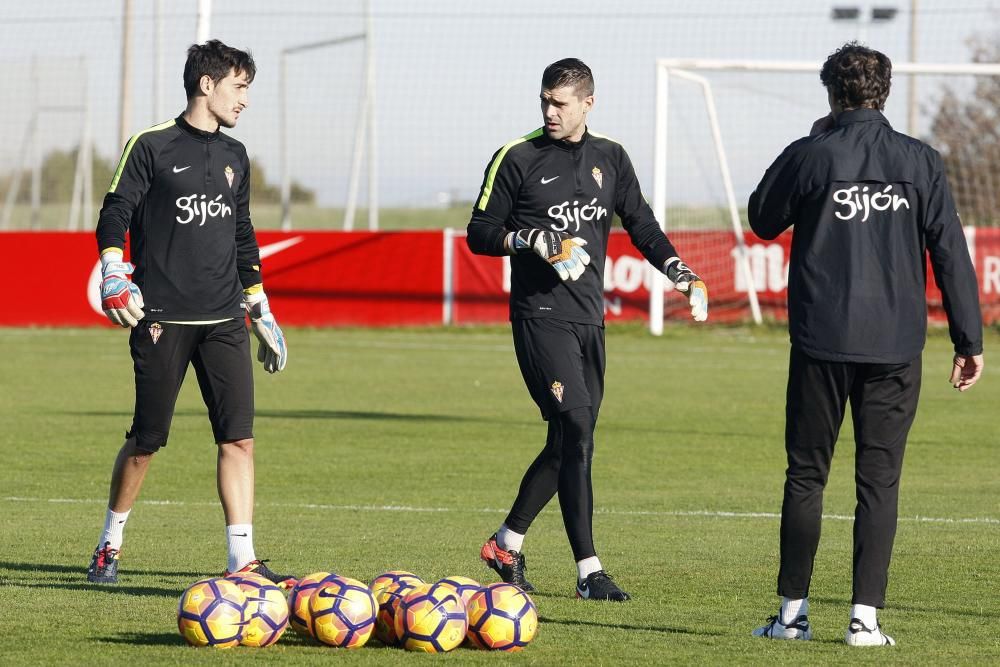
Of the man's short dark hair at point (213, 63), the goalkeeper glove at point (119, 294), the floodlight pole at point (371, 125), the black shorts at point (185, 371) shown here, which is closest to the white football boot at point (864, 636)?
the black shorts at point (185, 371)

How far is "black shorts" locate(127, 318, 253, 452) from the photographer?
7363 millimetres

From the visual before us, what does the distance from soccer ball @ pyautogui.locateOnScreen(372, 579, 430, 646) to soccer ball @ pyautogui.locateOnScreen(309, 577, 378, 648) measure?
0.06 m

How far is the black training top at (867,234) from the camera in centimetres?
588

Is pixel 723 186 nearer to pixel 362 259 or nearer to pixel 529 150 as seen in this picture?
pixel 362 259

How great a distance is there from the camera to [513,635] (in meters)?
5.88

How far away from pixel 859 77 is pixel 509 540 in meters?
2.73

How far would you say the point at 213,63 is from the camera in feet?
23.8

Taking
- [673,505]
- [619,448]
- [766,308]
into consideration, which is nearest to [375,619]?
[673,505]

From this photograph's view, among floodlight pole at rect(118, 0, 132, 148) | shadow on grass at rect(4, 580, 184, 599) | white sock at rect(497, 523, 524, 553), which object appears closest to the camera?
shadow on grass at rect(4, 580, 184, 599)

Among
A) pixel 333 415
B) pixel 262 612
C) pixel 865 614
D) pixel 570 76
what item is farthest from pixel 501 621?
pixel 333 415

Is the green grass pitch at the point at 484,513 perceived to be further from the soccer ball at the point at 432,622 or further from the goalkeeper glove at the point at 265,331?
the goalkeeper glove at the point at 265,331

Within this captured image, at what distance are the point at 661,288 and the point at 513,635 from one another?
20.5m

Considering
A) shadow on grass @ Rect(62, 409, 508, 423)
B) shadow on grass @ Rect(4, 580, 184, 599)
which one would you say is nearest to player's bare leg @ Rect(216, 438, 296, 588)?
shadow on grass @ Rect(4, 580, 184, 599)

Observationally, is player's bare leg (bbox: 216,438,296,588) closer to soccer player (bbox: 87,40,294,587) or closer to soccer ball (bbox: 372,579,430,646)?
soccer player (bbox: 87,40,294,587)
